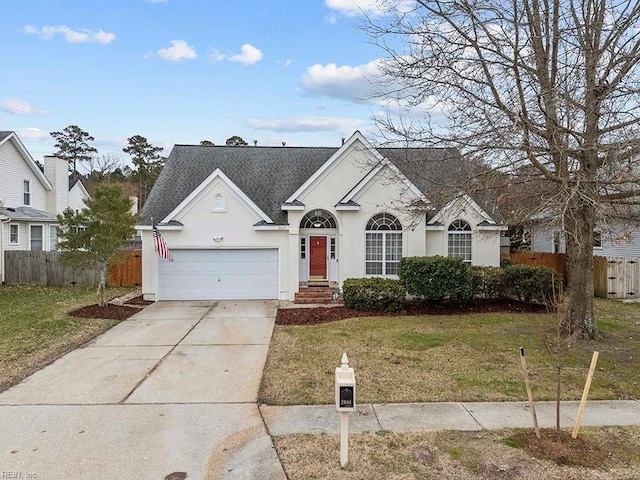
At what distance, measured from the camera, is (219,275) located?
56.7 feet

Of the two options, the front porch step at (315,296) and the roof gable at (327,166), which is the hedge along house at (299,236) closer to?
the roof gable at (327,166)

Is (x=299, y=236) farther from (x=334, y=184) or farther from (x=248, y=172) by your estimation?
(x=248, y=172)

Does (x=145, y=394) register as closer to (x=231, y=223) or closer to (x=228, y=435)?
(x=228, y=435)

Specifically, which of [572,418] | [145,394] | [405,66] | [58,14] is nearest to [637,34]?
[405,66]

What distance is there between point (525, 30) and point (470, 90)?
159 cm

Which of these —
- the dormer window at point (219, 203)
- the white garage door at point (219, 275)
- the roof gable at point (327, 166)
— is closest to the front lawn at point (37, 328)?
the white garage door at point (219, 275)

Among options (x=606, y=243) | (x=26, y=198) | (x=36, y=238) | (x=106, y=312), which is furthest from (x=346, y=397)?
(x=26, y=198)

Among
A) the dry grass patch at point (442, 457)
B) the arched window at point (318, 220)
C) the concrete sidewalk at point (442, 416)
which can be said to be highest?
the arched window at point (318, 220)

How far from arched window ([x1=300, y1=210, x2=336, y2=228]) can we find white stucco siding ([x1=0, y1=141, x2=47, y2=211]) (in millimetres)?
15689

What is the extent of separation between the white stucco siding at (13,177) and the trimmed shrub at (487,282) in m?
22.1

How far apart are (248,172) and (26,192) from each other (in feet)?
45.4

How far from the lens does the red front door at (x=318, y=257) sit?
17625 millimetres

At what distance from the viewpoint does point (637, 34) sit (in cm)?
858

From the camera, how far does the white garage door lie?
56.3 ft
